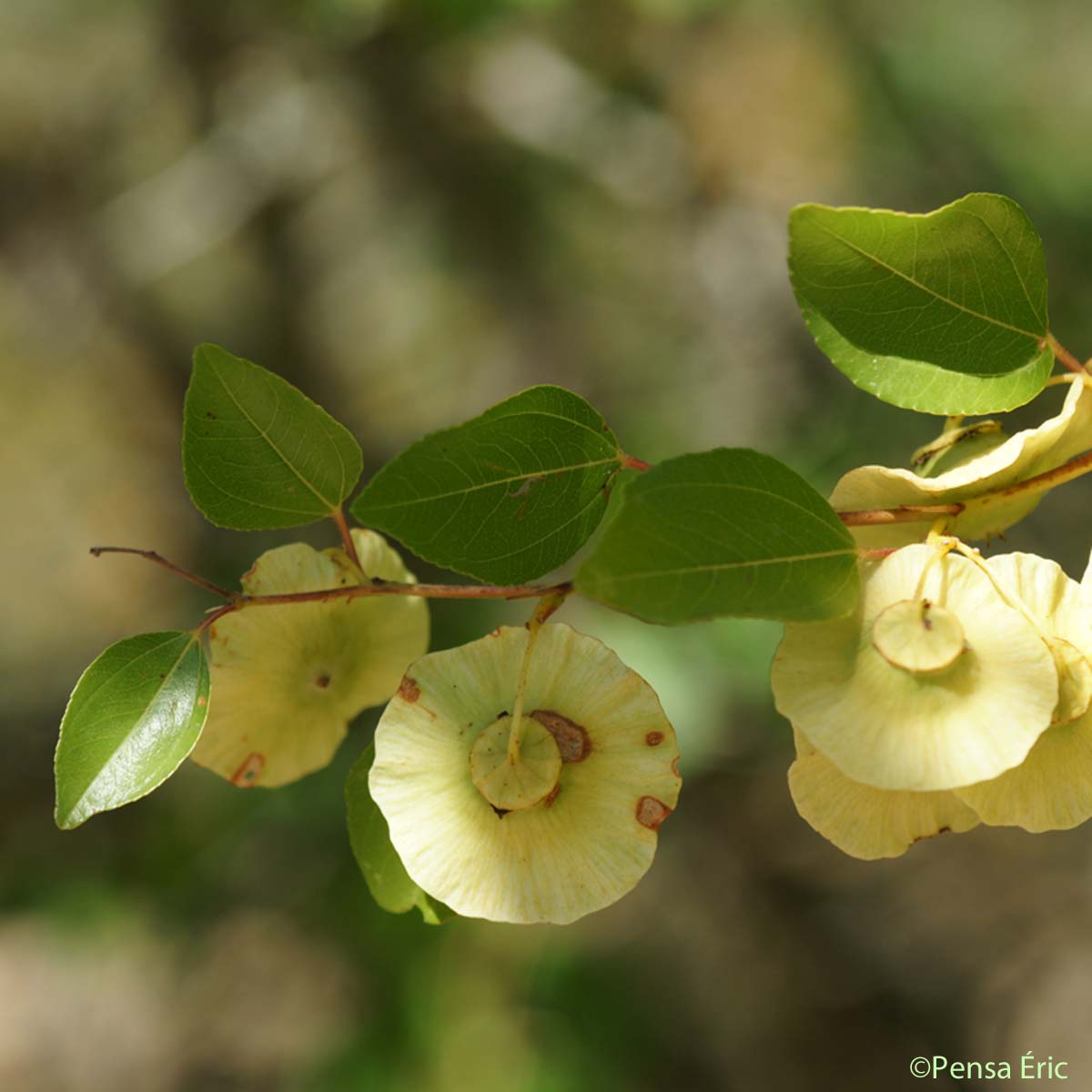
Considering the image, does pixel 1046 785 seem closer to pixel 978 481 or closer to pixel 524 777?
pixel 978 481

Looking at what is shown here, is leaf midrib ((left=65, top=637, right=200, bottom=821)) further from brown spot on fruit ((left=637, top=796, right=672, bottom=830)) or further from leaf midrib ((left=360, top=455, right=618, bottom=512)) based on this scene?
brown spot on fruit ((left=637, top=796, right=672, bottom=830))

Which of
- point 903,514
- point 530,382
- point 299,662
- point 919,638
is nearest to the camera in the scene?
point 919,638

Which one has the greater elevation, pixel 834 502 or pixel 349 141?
pixel 834 502

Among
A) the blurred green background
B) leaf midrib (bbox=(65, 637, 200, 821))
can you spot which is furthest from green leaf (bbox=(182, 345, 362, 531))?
the blurred green background

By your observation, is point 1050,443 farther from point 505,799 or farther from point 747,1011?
point 747,1011

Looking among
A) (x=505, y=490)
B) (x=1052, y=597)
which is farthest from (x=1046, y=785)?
(x=505, y=490)

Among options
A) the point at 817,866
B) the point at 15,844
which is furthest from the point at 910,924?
the point at 15,844
